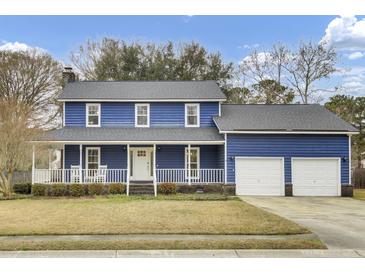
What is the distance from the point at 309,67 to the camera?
120 ft

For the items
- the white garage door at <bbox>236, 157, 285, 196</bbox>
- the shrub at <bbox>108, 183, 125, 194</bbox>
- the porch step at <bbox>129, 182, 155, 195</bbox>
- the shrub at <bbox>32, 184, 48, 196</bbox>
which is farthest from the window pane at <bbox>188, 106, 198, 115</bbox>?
the shrub at <bbox>32, 184, 48, 196</bbox>

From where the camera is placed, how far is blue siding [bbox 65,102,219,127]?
2292cm

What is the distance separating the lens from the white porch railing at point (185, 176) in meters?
21.2

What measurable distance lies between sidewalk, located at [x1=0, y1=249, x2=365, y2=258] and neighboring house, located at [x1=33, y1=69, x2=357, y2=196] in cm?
1226

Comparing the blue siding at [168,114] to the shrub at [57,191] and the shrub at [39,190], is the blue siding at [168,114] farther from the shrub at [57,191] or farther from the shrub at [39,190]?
the shrub at [39,190]

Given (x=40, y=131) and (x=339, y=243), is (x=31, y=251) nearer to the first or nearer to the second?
(x=339, y=243)

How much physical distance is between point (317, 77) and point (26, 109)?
86.7 ft

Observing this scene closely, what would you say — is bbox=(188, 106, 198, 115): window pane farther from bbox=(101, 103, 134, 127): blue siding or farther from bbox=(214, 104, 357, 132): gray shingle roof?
bbox=(101, 103, 134, 127): blue siding

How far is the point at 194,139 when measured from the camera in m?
20.7

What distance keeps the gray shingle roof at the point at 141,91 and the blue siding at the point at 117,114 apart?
480mm

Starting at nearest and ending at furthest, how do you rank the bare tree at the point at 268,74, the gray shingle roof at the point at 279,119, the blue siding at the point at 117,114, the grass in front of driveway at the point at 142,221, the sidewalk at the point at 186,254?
the sidewalk at the point at 186,254 < the grass in front of driveway at the point at 142,221 < the gray shingle roof at the point at 279,119 < the blue siding at the point at 117,114 < the bare tree at the point at 268,74

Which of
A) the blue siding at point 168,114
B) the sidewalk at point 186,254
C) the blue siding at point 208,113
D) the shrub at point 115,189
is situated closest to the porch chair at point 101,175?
the shrub at point 115,189
